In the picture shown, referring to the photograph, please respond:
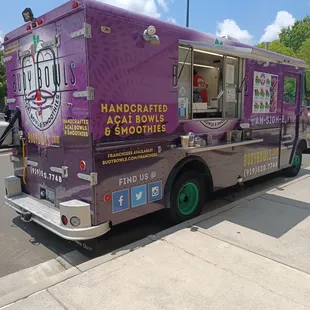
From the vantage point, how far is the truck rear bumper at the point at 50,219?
3417mm

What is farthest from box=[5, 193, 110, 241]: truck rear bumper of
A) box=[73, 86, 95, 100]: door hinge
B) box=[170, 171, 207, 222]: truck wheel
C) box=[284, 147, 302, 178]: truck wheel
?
box=[284, 147, 302, 178]: truck wheel

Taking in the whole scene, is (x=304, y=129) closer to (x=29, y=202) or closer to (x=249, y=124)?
(x=249, y=124)

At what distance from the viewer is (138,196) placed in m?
3.92

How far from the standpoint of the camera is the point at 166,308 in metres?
2.66

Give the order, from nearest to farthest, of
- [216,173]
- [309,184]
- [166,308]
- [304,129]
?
[166,308]
[216,173]
[309,184]
[304,129]

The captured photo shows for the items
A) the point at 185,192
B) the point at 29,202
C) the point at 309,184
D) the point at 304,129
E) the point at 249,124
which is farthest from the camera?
the point at 304,129

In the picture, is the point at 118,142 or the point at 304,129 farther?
the point at 304,129

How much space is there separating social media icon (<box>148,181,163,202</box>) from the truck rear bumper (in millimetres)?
739

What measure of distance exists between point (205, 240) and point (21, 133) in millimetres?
3015

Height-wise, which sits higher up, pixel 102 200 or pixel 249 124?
pixel 249 124

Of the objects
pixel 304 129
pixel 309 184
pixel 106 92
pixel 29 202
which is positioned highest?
pixel 106 92

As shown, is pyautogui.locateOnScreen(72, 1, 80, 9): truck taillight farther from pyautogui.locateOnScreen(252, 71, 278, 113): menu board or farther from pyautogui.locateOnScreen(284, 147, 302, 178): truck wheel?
pyautogui.locateOnScreen(284, 147, 302, 178): truck wheel

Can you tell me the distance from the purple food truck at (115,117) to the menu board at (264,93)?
0.29 m

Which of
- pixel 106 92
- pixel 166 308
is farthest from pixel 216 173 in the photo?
A: pixel 166 308
